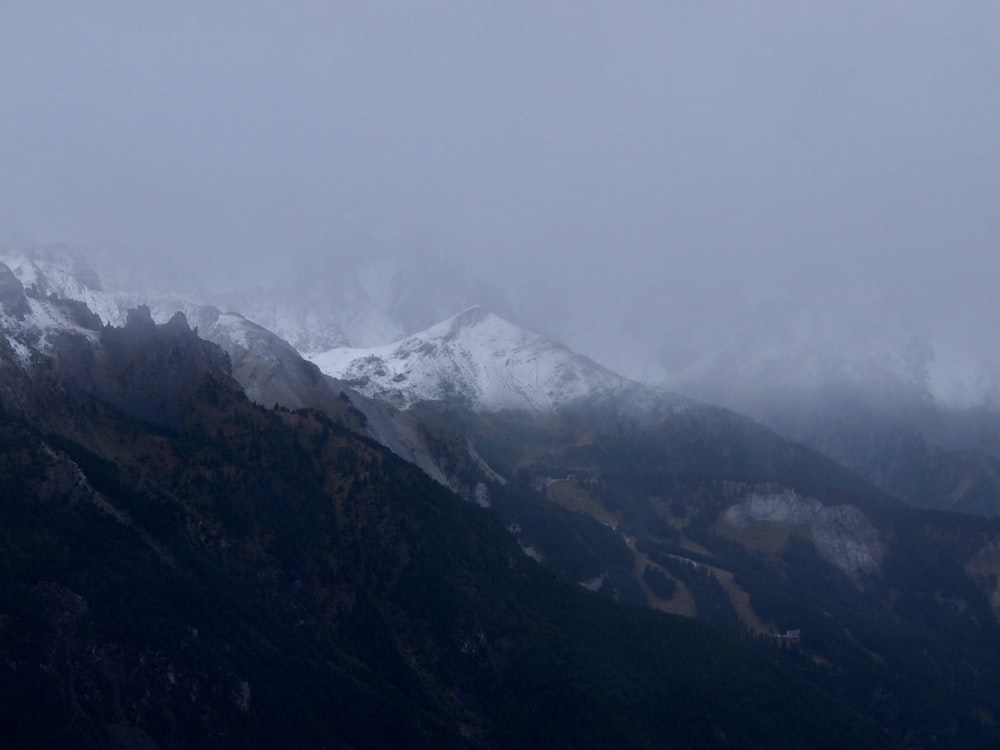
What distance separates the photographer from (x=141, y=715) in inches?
5728

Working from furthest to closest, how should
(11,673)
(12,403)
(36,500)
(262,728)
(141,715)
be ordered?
(12,403), (36,500), (262,728), (141,715), (11,673)

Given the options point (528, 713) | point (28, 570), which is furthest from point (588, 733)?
point (28, 570)

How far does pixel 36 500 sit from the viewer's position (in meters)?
167

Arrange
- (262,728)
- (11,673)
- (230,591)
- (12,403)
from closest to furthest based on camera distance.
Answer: (11,673), (262,728), (230,591), (12,403)

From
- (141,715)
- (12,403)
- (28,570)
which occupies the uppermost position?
(12,403)

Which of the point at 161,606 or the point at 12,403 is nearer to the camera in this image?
the point at 161,606

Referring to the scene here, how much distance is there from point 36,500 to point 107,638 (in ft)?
90.8

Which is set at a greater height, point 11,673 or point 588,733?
point 588,733

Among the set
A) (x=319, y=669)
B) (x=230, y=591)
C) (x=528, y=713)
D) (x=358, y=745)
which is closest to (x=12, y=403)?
(x=230, y=591)

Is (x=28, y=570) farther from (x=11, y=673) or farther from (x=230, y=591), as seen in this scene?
(x=230, y=591)

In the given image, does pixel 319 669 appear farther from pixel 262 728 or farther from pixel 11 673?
pixel 11 673

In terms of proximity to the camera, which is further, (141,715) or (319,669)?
(319,669)

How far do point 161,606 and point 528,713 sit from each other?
2674 inches

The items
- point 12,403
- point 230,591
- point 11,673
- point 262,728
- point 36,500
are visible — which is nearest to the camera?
point 11,673
